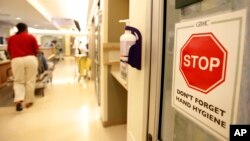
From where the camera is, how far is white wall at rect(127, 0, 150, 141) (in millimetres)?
990

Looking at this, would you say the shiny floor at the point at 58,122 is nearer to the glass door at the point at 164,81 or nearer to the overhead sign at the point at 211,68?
the glass door at the point at 164,81

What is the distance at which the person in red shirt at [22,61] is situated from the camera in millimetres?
3564

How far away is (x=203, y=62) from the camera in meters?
0.54

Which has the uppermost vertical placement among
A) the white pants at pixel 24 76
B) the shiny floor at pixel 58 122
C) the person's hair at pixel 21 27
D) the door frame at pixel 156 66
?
the person's hair at pixel 21 27

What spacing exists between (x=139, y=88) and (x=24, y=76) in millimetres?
3371

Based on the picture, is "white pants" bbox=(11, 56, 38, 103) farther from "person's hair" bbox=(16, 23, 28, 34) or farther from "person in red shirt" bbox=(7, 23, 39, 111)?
"person's hair" bbox=(16, 23, 28, 34)

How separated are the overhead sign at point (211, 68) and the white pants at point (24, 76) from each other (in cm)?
364

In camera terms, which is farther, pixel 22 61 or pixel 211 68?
pixel 22 61

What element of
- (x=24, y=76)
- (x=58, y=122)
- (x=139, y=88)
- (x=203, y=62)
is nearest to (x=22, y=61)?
(x=24, y=76)

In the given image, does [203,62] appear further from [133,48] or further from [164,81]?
[133,48]

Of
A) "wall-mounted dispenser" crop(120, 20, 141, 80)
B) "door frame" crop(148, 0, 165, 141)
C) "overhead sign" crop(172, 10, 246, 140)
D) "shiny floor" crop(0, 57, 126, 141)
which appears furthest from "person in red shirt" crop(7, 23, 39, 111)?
"overhead sign" crop(172, 10, 246, 140)

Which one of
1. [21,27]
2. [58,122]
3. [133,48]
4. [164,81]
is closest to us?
[164,81]

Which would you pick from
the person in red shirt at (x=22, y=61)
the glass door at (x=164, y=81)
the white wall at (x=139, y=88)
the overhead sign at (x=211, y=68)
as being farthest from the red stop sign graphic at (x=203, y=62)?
the person in red shirt at (x=22, y=61)

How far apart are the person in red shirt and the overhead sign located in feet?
11.8
